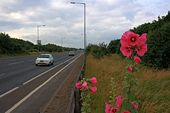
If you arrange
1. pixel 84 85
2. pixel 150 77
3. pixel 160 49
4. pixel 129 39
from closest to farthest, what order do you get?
pixel 129 39 < pixel 84 85 < pixel 150 77 < pixel 160 49

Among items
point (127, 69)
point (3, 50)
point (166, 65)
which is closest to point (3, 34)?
point (3, 50)

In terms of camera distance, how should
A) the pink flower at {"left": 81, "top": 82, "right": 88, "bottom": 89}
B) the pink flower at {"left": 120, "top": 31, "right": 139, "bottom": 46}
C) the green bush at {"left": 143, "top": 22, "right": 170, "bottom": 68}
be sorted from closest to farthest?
the pink flower at {"left": 120, "top": 31, "right": 139, "bottom": 46}
the pink flower at {"left": 81, "top": 82, "right": 88, "bottom": 89}
the green bush at {"left": 143, "top": 22, "right": 170, "bottom": 68}

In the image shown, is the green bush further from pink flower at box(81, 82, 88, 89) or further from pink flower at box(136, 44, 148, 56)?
pink flower at box(136, 44, 148, 56)

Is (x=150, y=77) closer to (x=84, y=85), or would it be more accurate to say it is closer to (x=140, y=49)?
(x=84, y=85)

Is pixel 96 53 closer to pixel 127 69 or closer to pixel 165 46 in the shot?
pixel 165 46

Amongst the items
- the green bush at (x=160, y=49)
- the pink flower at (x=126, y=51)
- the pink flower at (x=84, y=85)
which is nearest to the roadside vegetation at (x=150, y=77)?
the green bush at (x=160, y=49)

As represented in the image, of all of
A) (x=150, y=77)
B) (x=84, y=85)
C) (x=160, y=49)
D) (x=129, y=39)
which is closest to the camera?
(x=129, y=39)

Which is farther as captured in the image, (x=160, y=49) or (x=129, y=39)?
(x=160, y=49)

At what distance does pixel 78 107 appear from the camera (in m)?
10.0

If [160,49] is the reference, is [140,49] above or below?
above

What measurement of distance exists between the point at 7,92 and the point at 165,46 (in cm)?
1199

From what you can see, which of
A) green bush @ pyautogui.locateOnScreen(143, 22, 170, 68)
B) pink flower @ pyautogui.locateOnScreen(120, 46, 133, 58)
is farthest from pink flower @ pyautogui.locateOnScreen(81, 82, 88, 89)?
green bush @ pyautogui.locateOnScreen(143, 22, 170, 68)

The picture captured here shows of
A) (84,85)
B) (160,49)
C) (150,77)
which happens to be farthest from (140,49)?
(160,49)

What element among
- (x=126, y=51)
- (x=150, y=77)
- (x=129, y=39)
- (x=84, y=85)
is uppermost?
(x=129, y=39)
